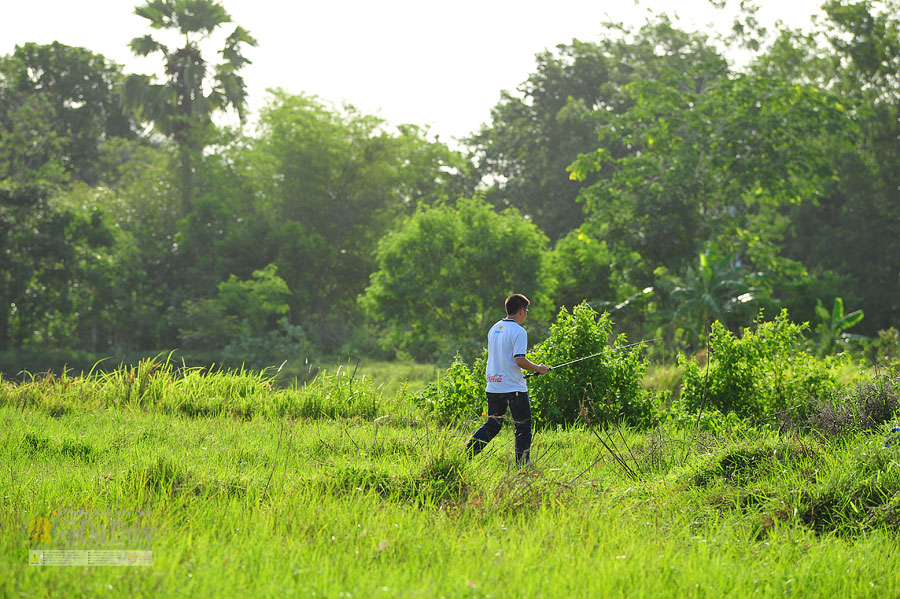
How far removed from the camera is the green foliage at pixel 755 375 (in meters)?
10.7

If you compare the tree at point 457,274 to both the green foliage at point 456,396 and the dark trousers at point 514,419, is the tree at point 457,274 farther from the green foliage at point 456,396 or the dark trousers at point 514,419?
the dark trousers at point 514,419

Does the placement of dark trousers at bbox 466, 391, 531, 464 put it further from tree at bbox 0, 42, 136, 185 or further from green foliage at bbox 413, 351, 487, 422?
tree at bbox 0, 42, 136, 185

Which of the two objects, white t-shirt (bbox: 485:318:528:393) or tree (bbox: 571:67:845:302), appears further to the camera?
tree (bbox: 571:67:845:302)

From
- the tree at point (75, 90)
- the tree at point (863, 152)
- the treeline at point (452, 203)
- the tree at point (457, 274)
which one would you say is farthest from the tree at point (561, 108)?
the tree at point (75, 90)

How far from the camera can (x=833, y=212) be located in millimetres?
36531

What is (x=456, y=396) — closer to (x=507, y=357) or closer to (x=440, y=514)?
(x=507, y=357)

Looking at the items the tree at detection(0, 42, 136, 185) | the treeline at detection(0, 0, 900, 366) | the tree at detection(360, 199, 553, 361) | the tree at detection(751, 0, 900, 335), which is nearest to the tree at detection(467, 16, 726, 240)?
the treeline at detection(0, 0, 900, 366)

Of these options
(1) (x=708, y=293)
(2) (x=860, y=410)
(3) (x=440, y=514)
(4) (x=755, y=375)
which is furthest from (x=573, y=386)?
(1) (x=708, y=293)

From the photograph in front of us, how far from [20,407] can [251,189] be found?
24058mm

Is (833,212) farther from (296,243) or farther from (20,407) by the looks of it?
(20,407)

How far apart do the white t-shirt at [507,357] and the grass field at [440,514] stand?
25.2 inches

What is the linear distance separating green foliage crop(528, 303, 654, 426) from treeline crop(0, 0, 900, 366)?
1342 centimetres

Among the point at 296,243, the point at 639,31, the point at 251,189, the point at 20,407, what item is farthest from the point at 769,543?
the point at 639,31

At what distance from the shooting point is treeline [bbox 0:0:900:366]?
85.3 ft
